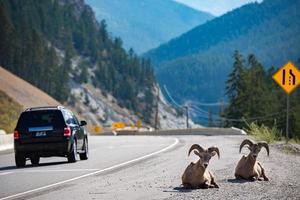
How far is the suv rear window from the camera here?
941 inches

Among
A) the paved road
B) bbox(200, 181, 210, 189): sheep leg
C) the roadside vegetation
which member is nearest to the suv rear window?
the paved road

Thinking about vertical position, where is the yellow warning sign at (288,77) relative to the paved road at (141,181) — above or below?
above

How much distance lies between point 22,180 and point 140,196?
504 cm

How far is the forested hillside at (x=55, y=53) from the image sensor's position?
4964 inches

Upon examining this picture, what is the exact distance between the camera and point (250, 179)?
1705 centimetres

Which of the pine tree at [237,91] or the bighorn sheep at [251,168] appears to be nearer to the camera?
the bighorn sheep at [251,168]

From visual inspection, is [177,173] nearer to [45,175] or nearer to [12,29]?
[45,175]

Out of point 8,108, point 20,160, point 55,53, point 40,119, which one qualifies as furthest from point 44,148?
point 55,53

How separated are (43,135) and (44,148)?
38 cm

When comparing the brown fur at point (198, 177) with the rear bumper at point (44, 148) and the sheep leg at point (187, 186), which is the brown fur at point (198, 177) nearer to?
the sheep leg at point (187, 186)

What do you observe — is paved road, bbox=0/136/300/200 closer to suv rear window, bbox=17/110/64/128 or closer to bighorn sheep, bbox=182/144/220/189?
bighorn sheep, bbox=182/144/220/189

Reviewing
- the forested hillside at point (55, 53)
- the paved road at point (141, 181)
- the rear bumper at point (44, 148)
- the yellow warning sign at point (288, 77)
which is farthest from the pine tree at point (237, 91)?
the rear bumper at point (44, 148)

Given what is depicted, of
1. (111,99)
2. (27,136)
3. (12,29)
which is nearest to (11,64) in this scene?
→ (12,29)

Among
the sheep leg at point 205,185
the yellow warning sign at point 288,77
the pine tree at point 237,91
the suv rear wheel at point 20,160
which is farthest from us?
the pine tree at point 237,91
